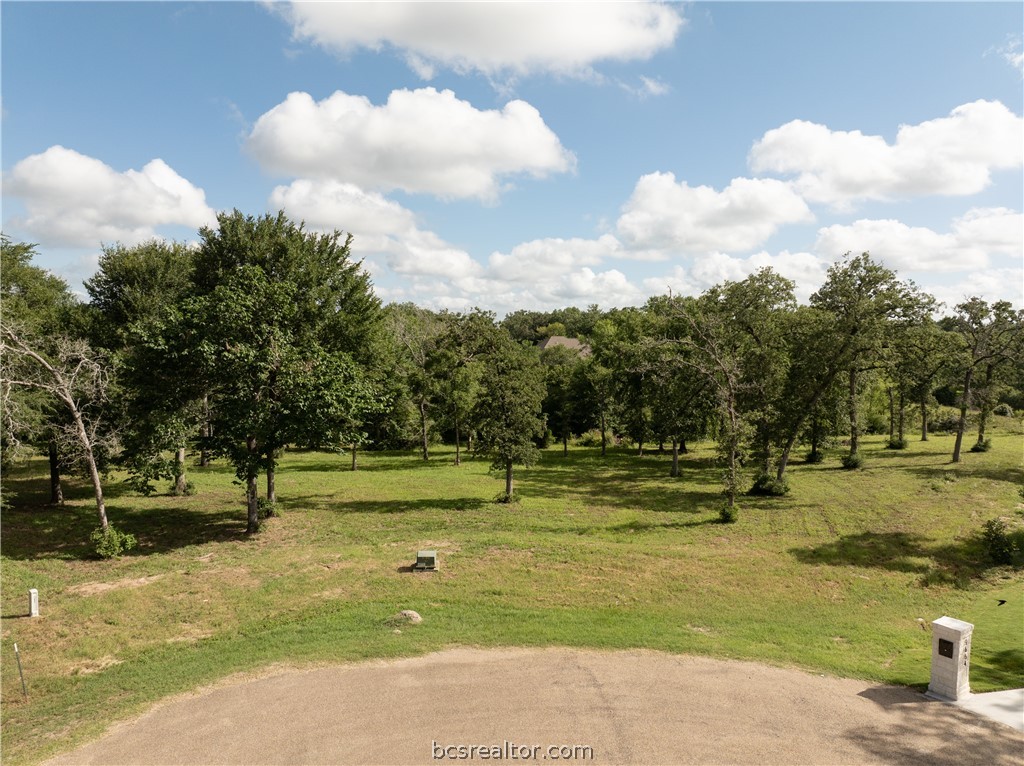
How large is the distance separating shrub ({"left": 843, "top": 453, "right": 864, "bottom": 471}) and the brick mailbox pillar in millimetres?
29862

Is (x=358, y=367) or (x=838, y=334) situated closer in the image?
(x=358, y=367)

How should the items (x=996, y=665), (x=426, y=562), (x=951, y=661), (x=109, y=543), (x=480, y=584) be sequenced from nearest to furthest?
1. (x=951, y=661)
2. (x=996, y=665)
3. (x=480, y=584)
4. (x=426, y=562)
5. (x=109, y=543)

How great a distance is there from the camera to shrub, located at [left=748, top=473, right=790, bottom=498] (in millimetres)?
31562

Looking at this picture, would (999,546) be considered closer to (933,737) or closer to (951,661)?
(951,661)

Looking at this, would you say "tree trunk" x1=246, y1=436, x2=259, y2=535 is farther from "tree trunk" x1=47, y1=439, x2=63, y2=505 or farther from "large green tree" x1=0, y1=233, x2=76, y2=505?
"tree trunk" x1=47, y1=439, x2=63, y2=505

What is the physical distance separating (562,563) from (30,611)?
15883 mm

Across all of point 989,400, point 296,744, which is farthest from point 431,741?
point 989,400

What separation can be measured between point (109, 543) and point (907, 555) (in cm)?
2937

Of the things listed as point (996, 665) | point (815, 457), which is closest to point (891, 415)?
point (815, 457)

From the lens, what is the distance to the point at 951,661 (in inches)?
462

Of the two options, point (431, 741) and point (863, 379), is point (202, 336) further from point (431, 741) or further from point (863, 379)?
point (863, 379)

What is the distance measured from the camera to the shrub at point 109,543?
20.5 metres

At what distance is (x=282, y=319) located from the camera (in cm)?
2402

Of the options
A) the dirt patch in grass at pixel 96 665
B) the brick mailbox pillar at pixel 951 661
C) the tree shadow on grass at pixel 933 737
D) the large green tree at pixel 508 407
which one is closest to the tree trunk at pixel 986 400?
the large green tree at pixel 508 407
